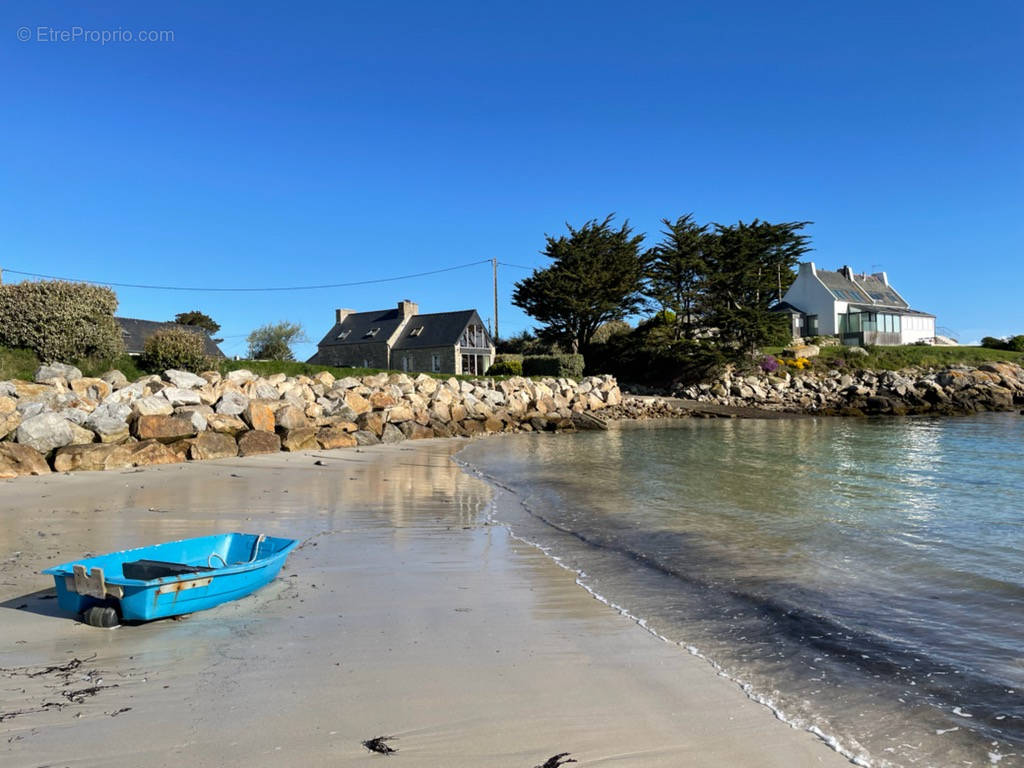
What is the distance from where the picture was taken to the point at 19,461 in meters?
12.4

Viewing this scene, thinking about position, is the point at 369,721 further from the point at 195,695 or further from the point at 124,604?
the point at 124,604

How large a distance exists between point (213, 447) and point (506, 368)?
2878 cm

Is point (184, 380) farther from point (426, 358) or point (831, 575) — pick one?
point (426, 358)

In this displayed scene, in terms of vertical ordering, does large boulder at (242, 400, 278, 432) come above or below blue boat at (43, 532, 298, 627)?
above

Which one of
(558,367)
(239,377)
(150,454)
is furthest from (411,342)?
Answer: (150,454)

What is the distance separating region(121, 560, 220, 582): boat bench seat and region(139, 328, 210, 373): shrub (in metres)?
18.9

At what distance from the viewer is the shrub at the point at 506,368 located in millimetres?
43406

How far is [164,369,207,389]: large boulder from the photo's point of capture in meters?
19.9

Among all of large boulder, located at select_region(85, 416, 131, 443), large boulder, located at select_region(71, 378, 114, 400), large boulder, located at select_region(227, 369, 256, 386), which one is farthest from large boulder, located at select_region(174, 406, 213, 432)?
large boulder, located at select_region(227, 369, 256, 386)

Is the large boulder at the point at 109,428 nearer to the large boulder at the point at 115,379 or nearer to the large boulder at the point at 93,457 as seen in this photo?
the large boulder at the point at 93,457

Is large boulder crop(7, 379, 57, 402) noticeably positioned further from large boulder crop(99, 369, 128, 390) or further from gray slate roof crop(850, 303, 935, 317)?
gray slate roof crop(850, 303, 935, 317)

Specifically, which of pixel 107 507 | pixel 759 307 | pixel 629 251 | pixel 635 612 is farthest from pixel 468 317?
pixel 635 612

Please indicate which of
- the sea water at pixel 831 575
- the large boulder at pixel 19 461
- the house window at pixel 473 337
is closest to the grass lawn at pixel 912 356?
the house window at pixel 473 337

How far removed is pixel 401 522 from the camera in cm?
923
